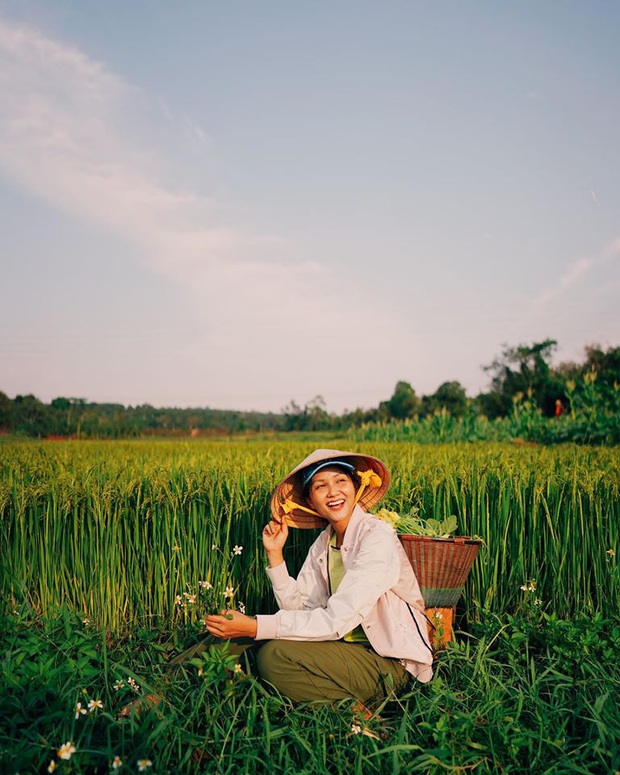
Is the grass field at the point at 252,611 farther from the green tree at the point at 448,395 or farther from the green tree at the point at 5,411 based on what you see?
the green tree at the point at 448,395

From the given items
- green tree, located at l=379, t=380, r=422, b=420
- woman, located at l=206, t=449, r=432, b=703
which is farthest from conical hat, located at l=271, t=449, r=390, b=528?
green tree, located at l=379, t=380, r=422, b=420

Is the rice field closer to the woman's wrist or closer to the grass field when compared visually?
the grass field

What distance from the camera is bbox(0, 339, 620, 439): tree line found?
15.0 metres

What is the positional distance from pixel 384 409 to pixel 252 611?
76.1ft

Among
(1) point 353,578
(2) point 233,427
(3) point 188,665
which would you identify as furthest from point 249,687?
(2) point 233,427

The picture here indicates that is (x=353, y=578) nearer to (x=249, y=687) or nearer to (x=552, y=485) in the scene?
(x=249, y=687)

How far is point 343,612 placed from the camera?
2729 millimetres

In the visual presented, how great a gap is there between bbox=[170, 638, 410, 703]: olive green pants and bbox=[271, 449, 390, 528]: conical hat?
A: 0.74 metres

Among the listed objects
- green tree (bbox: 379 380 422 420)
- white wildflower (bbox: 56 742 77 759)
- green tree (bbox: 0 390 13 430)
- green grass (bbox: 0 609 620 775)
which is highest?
green tree (bbox: 379 380 422 420)

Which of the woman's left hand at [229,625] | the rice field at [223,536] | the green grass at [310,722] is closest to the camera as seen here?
the green grass at [310,722]

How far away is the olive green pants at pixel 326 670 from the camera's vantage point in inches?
108

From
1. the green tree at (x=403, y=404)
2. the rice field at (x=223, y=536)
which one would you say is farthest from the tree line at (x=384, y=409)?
the rice field at (x=223, y=536)

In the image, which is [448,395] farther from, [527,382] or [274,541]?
[274,541]

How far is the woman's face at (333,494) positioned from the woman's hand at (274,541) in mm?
252
